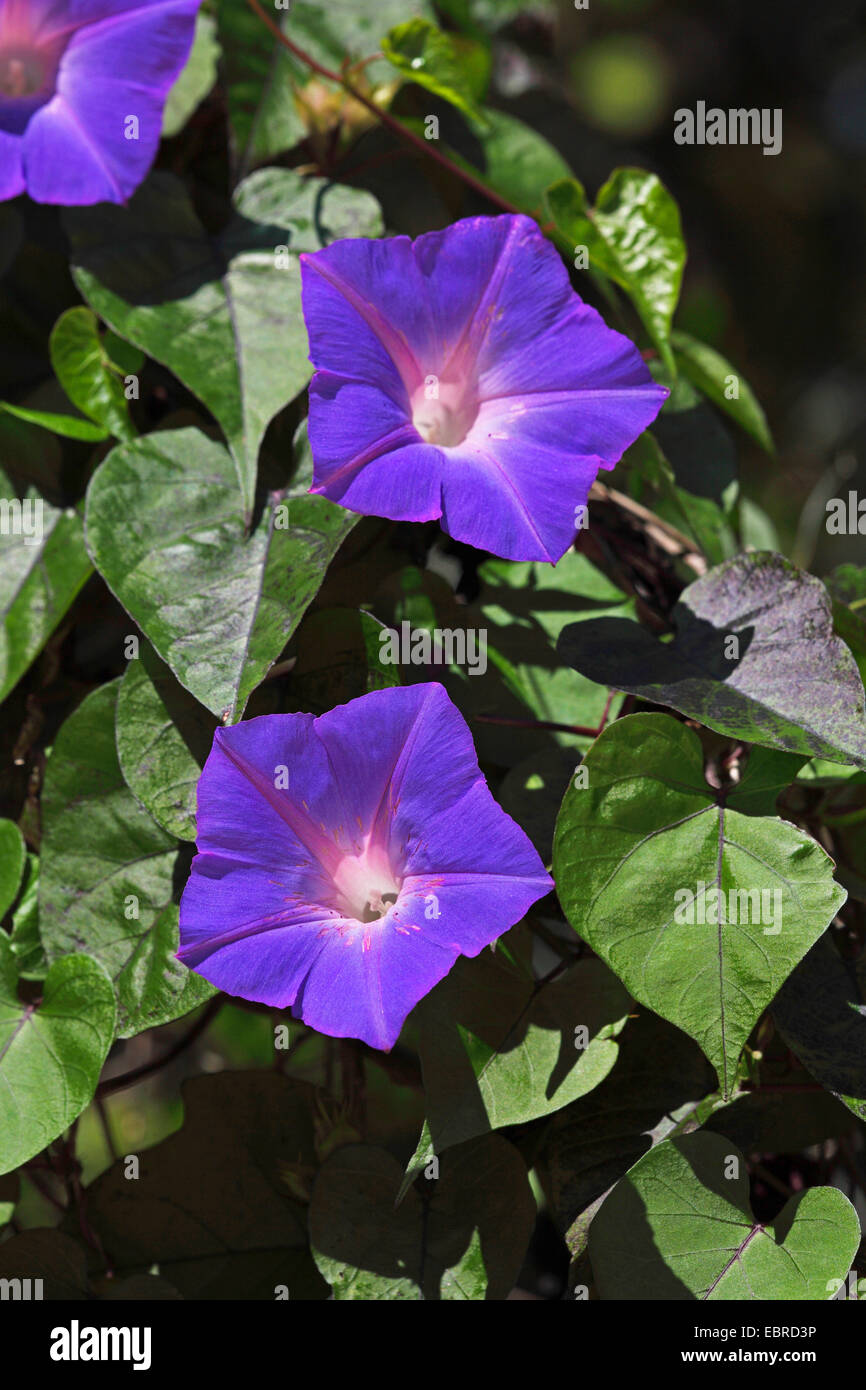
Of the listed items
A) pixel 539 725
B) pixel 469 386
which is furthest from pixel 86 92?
pixel 539 725

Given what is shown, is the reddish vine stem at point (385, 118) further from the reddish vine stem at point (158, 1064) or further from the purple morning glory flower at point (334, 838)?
the reddish vine stem at point (158, 1064)

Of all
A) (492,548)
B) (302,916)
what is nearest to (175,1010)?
(302,916)

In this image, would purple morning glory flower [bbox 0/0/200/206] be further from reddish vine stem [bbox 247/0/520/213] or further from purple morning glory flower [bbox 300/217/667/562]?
purple morning glory flower [bbox 300/217/667/562]

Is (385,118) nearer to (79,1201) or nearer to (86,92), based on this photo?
(86,92)

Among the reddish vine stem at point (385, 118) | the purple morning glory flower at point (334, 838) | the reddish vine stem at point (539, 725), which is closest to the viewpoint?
the purple morning glory flower at point (334, 838)

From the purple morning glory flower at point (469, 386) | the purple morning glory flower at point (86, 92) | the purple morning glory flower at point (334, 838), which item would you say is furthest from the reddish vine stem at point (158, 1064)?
the purple morning glory flower at point (86, 92)

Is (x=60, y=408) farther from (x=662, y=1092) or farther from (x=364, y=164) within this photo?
(x=662, y=1092)

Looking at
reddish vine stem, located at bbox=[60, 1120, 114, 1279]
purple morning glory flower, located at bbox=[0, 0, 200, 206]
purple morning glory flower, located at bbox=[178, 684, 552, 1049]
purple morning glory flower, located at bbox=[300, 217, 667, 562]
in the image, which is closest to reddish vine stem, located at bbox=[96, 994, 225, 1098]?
reddish vine stem, located at bbox=[60, 1120, 114, 1279]
